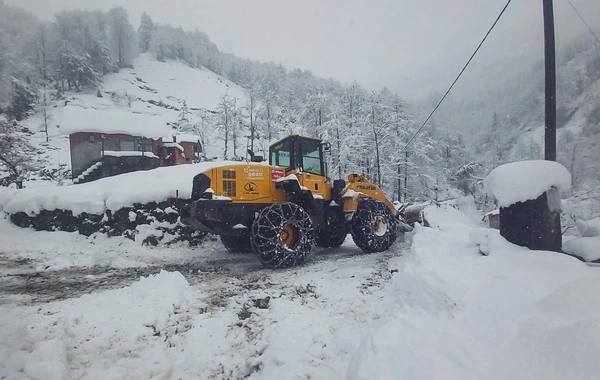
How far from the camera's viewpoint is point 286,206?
21.0ft

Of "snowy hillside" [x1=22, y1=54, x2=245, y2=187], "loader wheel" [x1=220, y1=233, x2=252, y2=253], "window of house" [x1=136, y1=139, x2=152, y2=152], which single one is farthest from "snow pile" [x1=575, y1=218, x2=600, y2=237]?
"window of house" [x1=136, y1=139, x2=152, y2=152]

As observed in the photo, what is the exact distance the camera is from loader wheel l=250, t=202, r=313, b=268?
5.98m

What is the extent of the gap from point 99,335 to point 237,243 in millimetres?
4835

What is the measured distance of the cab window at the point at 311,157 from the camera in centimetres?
741

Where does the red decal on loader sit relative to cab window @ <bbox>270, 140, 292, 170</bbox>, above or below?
below

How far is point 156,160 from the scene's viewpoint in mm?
24578

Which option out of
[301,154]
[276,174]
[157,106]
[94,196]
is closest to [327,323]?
[276,174]

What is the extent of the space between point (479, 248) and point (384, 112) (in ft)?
72.6

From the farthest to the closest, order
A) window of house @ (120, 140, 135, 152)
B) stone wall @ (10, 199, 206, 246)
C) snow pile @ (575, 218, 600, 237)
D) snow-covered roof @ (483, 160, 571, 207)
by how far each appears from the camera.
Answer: window of house @ (120, 140, 135, 152) < stone wall @ (10, 199, 206, 246) < snow pile @ (575, 218, 600, 237) < snow-covered roof @ (483, 160, 571, 207)

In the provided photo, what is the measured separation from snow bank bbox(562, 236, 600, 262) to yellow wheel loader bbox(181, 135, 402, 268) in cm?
402

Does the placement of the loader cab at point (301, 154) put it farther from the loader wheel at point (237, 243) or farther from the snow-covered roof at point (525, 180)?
the snow-covered roof at point (525, 180)

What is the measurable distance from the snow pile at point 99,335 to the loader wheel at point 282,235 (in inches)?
72.4

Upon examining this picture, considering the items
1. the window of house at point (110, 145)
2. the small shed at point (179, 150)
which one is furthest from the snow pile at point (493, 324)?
the small shed at point (179, 150)

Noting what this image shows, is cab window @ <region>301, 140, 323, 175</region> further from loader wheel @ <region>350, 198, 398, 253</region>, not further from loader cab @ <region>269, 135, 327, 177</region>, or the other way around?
loader wheel @ <region>350, 198, 398, 253</region>
